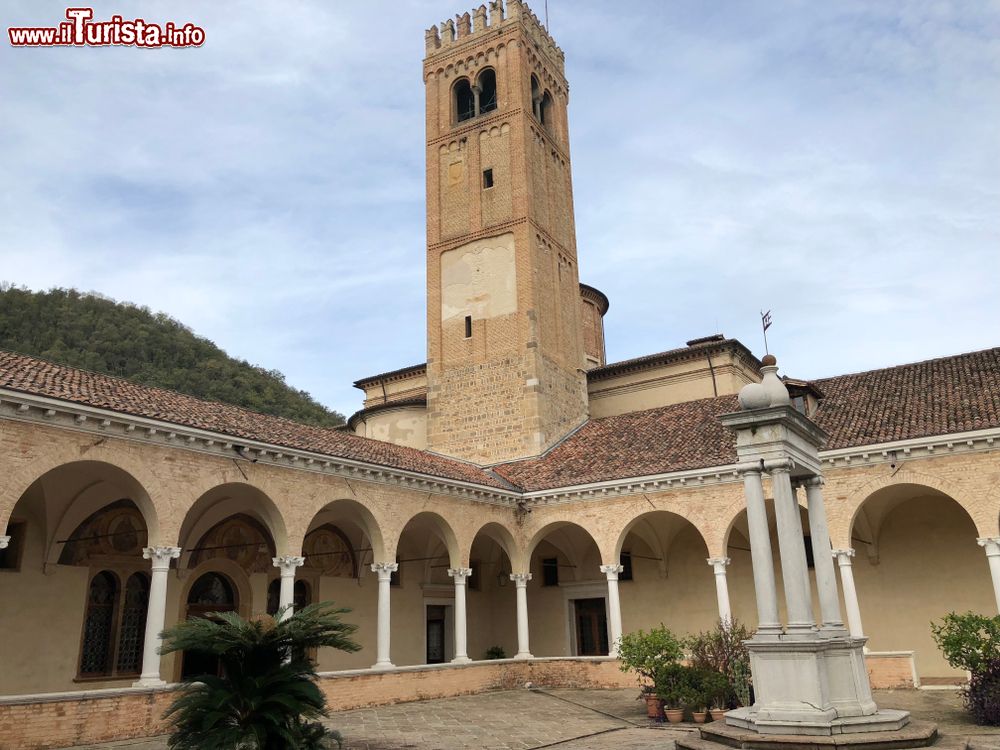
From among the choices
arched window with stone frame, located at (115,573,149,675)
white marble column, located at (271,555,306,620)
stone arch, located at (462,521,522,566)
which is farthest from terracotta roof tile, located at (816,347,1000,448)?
arched window with stone frame, located at (115,573,149,675)

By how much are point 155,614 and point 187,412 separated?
3.52 metres

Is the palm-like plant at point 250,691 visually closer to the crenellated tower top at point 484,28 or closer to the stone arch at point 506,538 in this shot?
the stone arch at point 506,538

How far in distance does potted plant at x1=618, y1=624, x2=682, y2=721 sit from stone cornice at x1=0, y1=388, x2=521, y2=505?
5505mm

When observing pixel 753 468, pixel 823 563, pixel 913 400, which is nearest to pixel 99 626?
pixel 753 468

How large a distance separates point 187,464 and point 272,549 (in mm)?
5006

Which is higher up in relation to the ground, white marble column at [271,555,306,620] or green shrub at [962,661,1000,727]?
white marble column at [271,555,306,620]

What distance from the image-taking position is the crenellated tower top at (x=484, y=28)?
1029 inches

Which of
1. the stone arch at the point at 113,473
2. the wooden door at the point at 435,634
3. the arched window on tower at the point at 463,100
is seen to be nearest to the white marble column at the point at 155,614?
the stone arch at the point at 113,473

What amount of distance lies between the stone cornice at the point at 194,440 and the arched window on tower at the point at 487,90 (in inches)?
539

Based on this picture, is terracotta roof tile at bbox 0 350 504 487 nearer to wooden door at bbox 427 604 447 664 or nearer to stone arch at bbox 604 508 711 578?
stone arch at bbox 604 508 711 578

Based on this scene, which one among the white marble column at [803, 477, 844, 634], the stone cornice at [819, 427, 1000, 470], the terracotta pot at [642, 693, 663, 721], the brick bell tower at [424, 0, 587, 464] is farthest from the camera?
the brick bell tower at [424, 0, 587, 464]

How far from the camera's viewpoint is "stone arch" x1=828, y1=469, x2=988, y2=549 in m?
14.6

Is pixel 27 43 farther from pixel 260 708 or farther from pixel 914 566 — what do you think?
pixel 914 566

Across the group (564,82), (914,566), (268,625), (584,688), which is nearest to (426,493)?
(584,688)
